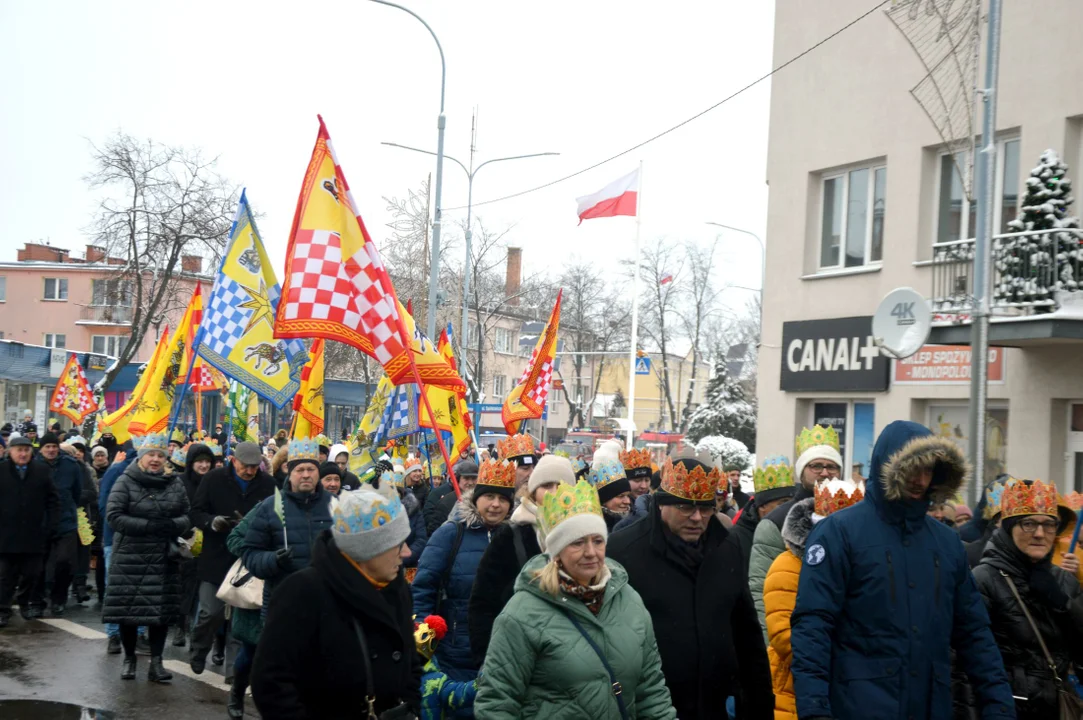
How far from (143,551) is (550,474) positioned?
5287 millimetres

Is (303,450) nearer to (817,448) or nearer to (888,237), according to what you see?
(817,448)

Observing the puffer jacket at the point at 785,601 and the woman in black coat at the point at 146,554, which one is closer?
the puffer jacket at the point at 785,601

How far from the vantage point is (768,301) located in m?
19.7

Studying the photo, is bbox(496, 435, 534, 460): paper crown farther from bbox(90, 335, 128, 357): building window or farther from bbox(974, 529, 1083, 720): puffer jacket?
bbox(90, 335, 128, 357): building window

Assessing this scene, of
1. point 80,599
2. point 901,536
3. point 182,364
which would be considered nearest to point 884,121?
point 182,364

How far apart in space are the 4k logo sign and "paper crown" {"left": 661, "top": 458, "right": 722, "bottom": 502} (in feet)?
27.6

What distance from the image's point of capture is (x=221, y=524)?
980cm

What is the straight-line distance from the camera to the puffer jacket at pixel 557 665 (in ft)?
13.6

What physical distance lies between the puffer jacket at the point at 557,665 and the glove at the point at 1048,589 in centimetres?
235

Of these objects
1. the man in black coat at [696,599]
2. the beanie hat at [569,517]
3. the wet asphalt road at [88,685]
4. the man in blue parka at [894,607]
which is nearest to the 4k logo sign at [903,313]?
the wet asphalt road at [88,685]

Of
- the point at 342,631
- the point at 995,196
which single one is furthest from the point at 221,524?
the point at 995,196

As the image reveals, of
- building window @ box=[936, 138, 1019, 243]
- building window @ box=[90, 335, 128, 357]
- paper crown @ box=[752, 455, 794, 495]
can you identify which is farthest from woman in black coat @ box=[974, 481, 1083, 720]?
building window @ box=[90, 335, 128, 357]

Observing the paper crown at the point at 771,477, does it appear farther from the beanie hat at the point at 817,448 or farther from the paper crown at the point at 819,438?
the paper crown at the point at 819,438

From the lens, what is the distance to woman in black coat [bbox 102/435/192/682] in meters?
9.90
